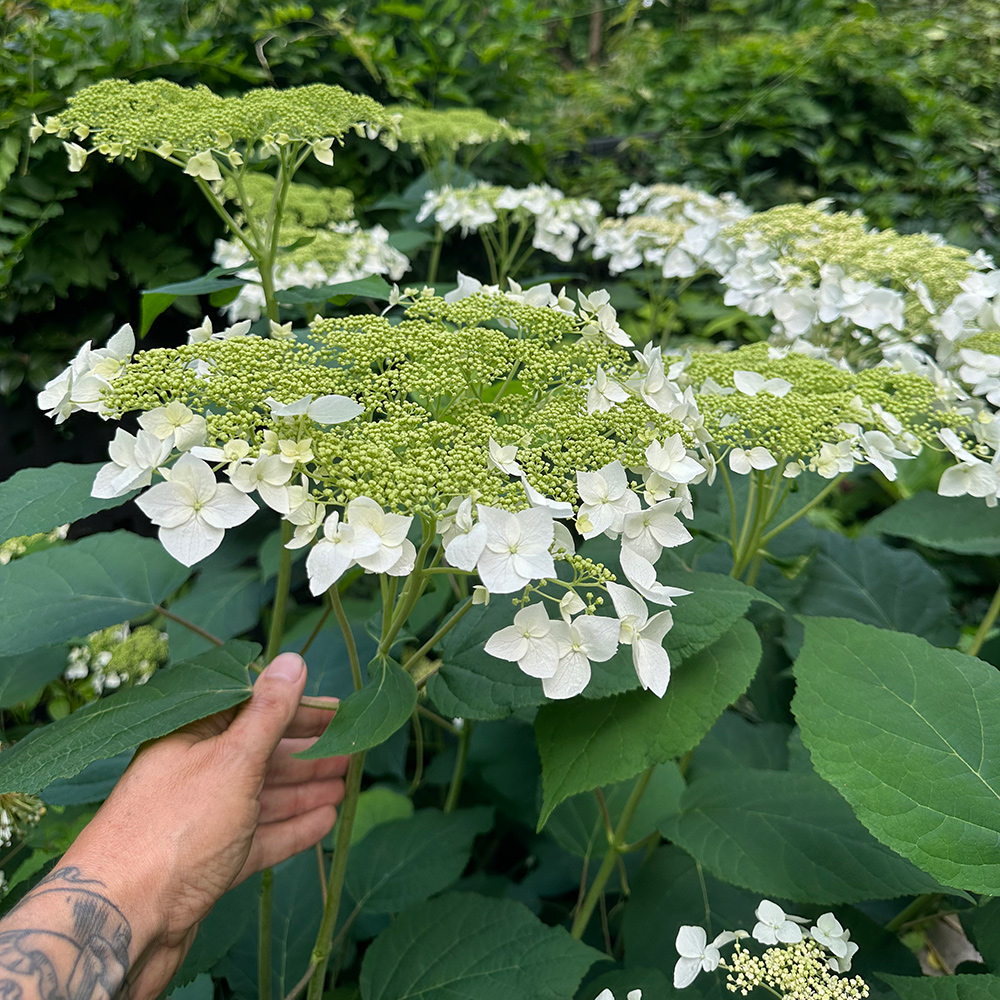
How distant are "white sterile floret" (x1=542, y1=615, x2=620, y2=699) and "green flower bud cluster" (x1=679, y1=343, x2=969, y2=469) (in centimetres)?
34

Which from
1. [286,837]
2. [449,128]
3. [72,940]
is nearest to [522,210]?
[449,128]

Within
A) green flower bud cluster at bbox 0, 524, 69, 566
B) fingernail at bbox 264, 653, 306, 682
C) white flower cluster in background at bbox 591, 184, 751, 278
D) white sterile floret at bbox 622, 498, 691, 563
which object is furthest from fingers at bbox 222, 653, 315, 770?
white flower cluster in background at bbox 591, 184, 751, 278

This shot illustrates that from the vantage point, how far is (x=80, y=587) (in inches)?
44.4

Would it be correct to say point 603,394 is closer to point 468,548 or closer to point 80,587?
point 468,548

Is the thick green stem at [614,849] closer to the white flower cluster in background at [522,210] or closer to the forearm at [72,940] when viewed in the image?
the forearm at [72,940]

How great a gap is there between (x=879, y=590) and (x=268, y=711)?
142 cm

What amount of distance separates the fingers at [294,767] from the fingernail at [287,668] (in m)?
0.27

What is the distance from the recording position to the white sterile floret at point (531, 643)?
71cm

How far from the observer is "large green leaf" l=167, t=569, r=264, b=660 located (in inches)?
72.9

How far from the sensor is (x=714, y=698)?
0.87 m

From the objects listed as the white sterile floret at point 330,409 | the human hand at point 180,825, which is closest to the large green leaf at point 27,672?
the human hand at point 180,825

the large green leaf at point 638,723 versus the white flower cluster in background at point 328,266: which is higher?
the white flower cluster in background at point 328,266

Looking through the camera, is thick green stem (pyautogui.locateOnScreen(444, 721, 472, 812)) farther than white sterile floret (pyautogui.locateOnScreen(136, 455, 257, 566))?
Yes

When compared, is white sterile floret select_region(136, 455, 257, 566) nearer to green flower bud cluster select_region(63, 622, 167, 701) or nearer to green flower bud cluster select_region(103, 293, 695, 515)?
green flower bud cluster select_region(103, 293, 695, 515)
